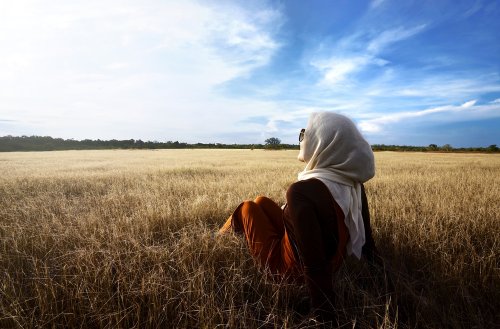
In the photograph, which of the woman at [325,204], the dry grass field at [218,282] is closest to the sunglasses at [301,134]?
the woman at [325,204]

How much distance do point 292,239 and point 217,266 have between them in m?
0.91

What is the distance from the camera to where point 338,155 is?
7.00 ft

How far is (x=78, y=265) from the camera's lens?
2.63 m

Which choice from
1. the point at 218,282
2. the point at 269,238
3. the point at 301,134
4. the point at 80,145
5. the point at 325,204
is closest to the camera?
the point at 325,204

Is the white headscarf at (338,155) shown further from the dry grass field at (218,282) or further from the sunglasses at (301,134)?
the dry grass field at (218,282)

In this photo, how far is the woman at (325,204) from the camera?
2.00 metres

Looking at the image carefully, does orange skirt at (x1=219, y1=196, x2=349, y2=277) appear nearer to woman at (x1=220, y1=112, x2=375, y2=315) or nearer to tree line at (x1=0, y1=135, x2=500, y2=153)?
woman at (x1=220, y1=112, x2=375, y2=315)

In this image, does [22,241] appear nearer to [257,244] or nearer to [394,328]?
[257,244]

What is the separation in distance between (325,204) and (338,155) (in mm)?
386

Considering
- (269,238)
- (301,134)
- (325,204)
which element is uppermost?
(301,134)

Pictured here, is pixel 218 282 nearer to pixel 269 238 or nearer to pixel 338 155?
pixel 269 238

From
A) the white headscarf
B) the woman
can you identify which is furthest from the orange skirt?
the white headscarf

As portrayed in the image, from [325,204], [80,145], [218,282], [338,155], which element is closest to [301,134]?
[338,155]

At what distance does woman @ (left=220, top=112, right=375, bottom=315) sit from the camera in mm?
1995
